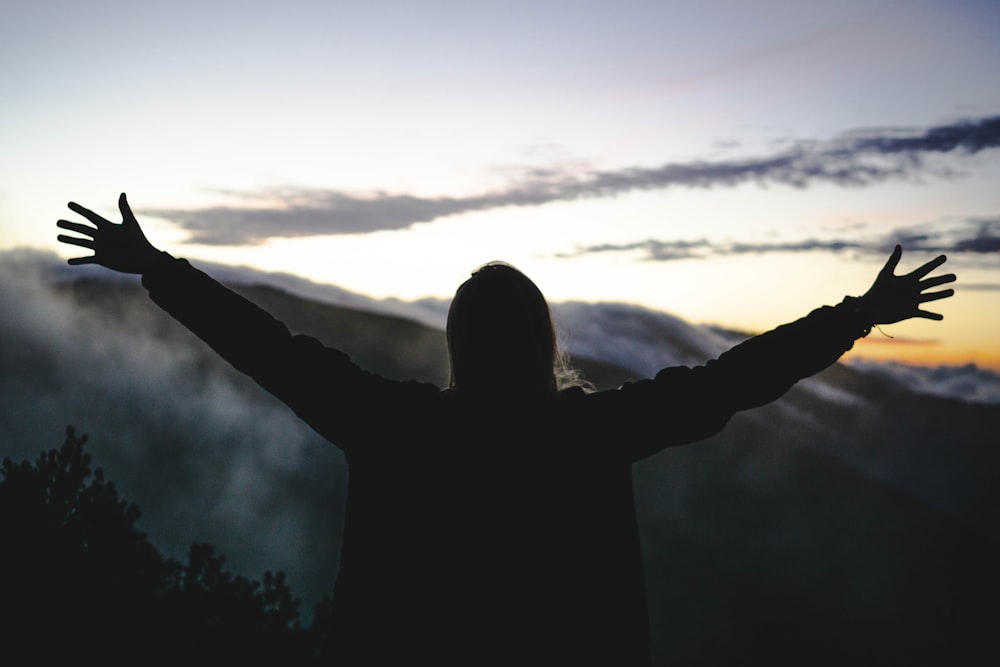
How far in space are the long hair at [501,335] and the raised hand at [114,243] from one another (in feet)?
2.82

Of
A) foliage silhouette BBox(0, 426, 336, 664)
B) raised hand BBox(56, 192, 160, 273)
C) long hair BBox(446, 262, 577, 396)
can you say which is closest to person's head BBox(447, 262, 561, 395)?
long hair BBox(446, 262, 577, 396)

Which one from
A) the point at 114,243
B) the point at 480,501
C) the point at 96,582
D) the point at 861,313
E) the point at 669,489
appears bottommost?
the point at 669,489

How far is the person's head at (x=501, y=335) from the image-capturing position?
5.60ft

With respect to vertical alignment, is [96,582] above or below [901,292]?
below

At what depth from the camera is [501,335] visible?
1726mm

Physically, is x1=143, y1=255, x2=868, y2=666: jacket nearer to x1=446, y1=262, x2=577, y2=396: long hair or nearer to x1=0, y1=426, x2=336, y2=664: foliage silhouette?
x1=446, y1=262, x2=577, y2=396: long hair

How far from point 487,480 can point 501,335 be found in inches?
14.6

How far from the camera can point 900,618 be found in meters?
59.6

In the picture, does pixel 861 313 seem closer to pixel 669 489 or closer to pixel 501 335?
pixel 501 335

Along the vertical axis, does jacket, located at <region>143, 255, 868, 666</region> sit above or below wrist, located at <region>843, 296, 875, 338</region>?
below

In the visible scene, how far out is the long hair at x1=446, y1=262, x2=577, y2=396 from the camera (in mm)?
1707

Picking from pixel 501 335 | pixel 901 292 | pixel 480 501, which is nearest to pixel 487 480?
pixel 480 501

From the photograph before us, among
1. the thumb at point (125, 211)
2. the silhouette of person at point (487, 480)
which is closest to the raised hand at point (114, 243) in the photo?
the thumb at point (125, 211)

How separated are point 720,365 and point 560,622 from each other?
75cm
